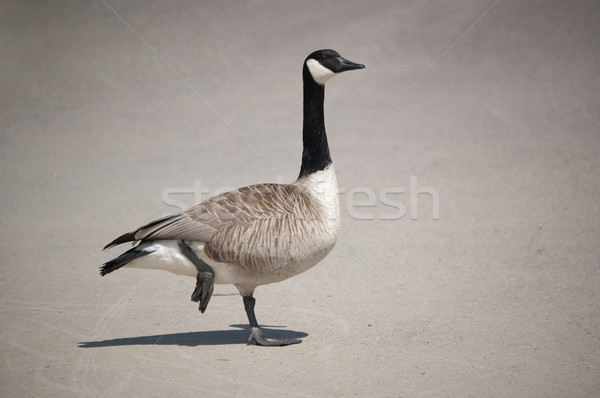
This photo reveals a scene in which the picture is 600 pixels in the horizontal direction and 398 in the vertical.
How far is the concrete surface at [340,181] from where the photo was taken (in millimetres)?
5426

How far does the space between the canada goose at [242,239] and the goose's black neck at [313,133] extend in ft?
1.02

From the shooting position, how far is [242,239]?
17.9ft

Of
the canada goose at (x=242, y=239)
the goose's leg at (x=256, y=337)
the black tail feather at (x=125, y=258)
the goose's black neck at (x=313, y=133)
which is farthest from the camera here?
the goose's black neck at (x=313, y=133)

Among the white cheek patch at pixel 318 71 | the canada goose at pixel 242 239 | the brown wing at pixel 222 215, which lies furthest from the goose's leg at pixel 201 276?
the white cheek patch at pixel 318 71

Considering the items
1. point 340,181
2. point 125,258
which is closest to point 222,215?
point 125,258

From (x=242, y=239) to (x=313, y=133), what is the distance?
4.24 feet

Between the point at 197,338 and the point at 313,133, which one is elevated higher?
the point at 313,133

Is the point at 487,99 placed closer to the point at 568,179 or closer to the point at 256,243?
the point at 568,179

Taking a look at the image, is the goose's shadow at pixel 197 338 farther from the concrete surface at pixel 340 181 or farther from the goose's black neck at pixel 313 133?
the goose's black neck at pixel 313 133

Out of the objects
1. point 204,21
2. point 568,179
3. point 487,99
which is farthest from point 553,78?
point 204,21

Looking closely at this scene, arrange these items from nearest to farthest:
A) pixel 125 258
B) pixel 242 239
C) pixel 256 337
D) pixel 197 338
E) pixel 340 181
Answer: pixel 125 258
pixel 242 239
pixel 256 337
pixel 197 338
pixel 340 181

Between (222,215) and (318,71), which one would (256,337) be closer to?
(222,215)

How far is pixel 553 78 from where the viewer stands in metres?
15.1

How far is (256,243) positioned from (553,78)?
11.9m
